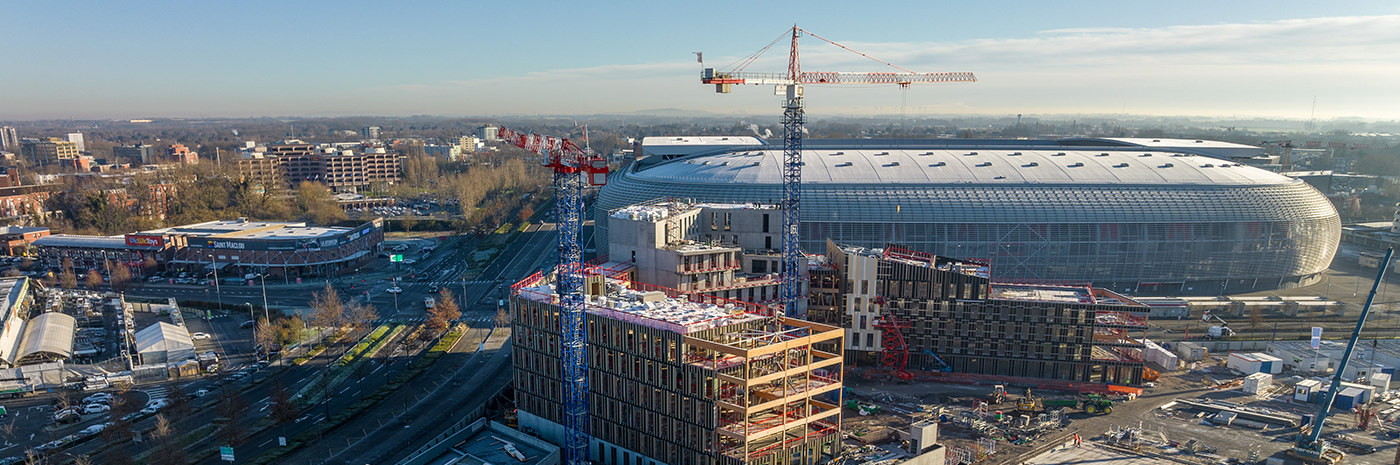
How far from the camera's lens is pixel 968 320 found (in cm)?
6284

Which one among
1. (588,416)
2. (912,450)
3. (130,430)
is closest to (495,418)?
(588,416)

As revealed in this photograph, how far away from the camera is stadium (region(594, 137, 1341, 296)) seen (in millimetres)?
83438

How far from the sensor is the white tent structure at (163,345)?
66.5 metres

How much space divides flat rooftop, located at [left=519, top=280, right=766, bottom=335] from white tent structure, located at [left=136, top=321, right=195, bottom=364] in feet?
135

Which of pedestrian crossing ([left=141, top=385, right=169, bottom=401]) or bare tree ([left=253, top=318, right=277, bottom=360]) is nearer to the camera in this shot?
pedestrian crossing ([left=141, top=385, right=169, bottom=401])

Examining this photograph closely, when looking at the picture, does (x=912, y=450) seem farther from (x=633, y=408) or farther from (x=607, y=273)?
(x=607, y=273)

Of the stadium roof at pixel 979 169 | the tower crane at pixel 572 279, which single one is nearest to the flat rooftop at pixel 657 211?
the tower crane at pixel 572 279

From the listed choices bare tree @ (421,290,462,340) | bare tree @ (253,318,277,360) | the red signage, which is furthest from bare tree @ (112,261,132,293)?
bare tree @ (421,290,462,340)

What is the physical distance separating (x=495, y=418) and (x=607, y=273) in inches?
544

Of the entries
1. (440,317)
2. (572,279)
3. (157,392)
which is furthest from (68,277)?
(572,279)

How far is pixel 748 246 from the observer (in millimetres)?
69312

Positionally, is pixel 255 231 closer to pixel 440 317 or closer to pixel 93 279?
pixel 93 279

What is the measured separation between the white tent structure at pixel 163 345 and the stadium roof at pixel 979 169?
2239 inches

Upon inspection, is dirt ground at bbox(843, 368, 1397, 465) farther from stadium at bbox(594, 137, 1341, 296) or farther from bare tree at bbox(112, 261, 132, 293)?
bare tree at bbox(112, 261, 132, 293)
